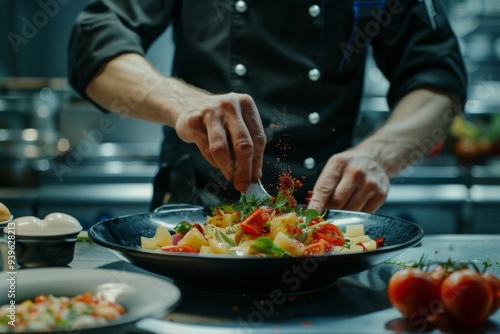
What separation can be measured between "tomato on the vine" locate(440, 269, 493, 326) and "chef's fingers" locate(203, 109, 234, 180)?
474 millimetres

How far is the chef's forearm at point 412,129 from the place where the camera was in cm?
182

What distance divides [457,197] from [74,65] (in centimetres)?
204

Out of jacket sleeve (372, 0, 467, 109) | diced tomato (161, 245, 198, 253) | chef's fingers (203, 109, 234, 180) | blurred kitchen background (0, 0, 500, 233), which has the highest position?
jacket sleeve (372, 0, 467, 109)

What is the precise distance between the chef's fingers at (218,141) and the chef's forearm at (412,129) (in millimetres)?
601

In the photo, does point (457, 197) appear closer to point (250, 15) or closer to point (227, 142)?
point (250, 15)

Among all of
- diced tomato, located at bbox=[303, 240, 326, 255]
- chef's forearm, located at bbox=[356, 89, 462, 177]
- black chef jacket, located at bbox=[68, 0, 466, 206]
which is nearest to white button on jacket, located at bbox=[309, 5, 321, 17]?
black chef jacket, located at bbox=[68, 0, 466, 206]

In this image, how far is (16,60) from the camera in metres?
4.04

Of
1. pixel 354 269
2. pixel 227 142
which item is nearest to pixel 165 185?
pixel 227 142

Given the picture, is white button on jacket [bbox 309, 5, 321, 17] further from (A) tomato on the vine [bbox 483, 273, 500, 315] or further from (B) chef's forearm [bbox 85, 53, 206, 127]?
(A) tomato on the vine [bbox 483, 273, 500, 315]

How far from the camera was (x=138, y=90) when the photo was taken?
166 centimetres

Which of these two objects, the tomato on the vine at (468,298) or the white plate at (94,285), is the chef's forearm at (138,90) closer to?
the white plate at (94,285)

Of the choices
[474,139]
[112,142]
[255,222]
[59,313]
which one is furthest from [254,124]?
[474,139]

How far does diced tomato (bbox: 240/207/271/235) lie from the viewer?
1.18m

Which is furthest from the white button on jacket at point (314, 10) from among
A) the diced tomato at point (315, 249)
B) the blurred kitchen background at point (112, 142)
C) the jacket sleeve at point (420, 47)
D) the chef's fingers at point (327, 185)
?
the blurred kitchen background at point (112, 142)
